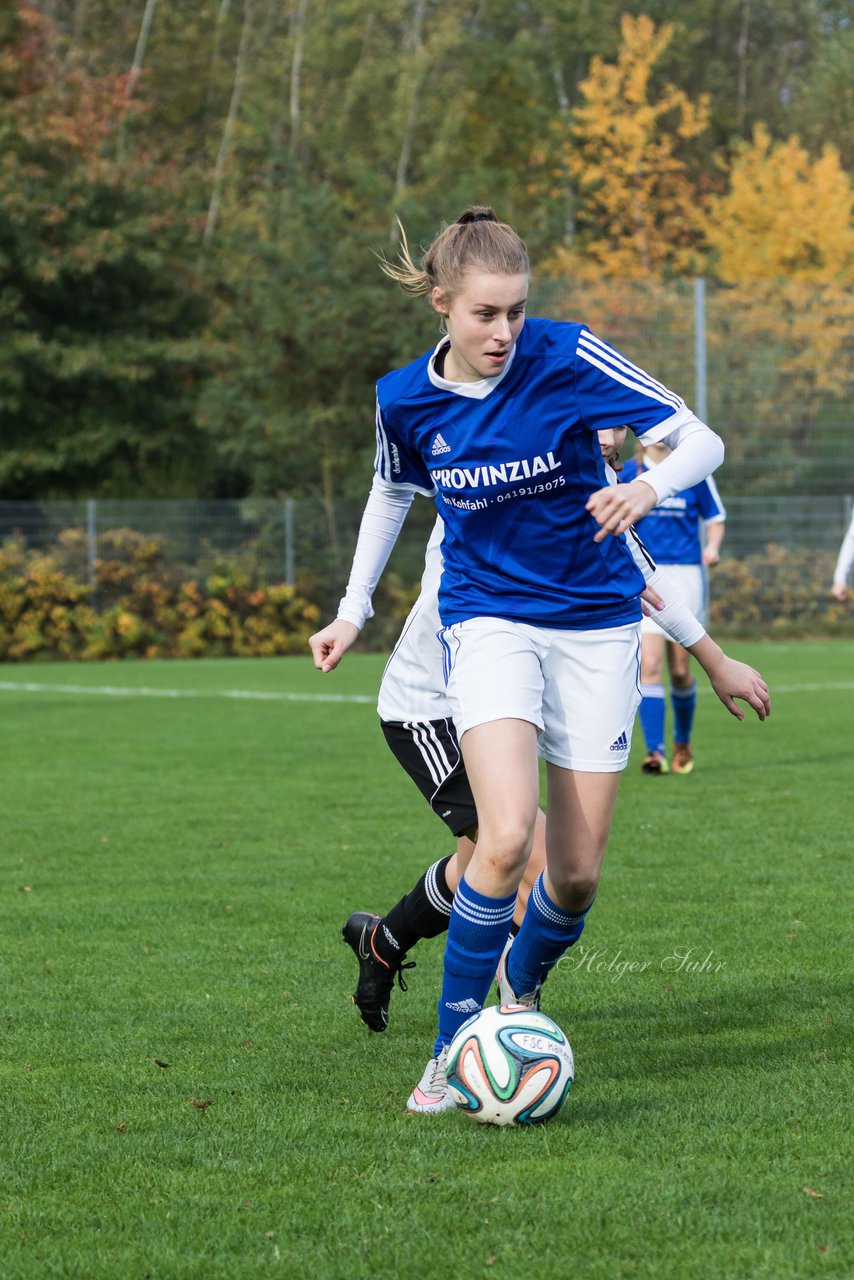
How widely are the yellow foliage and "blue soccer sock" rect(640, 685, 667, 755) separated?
28827mm

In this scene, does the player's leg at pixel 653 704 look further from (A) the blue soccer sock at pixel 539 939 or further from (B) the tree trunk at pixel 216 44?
(B) the tree trunk at pixel 216 44

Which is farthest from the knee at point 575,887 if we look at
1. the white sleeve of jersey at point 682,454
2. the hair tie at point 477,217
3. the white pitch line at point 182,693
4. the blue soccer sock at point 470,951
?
the white pitch line at point 182,693

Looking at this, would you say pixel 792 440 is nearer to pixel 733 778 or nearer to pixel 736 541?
pixel 736 541

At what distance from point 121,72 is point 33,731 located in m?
34.6

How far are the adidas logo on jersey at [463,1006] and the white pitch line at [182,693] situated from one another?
1265cm

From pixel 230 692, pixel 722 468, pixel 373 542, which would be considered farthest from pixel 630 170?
pixel 373 542

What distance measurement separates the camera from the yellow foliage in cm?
3828

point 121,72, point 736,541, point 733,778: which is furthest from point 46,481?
point 733,778

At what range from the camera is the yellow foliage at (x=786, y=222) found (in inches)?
1507

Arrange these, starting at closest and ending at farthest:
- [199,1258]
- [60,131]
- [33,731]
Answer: [199,1258]
[33,731]
[60,131]

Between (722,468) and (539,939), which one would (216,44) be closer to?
(722,468)

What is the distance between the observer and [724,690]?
14.2 ft

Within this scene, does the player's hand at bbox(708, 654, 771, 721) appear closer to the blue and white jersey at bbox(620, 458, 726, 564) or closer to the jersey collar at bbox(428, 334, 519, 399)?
the jersey collar at bbox(428, 334, 519, 399)

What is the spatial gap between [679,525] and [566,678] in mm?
7345
